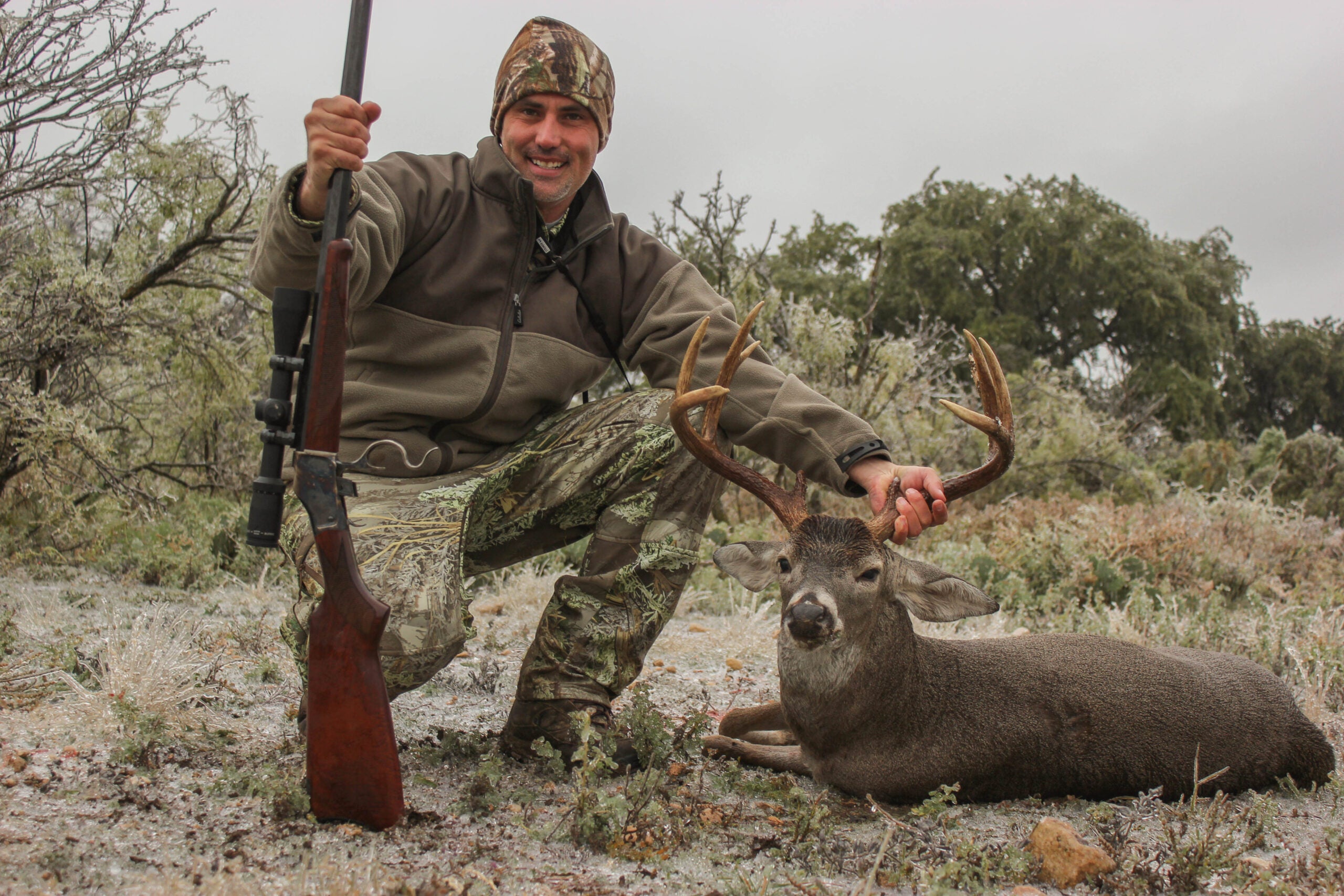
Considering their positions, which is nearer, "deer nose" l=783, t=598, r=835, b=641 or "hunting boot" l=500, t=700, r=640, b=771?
"deer nose" l=783, t=598, r=835, b=641

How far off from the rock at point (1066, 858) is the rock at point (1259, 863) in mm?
364

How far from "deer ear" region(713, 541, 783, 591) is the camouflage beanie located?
1614 millimetres

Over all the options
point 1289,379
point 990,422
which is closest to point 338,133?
point 990,422

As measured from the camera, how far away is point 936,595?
338 cm

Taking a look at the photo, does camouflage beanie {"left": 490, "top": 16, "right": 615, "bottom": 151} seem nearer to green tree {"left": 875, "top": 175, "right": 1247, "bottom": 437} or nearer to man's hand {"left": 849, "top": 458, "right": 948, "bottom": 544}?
man's hand {"left": 849, "top": 458, "right": 948, "bottom": 544}

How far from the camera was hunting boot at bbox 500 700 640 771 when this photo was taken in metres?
3.27

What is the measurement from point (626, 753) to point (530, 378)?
1.30 metres

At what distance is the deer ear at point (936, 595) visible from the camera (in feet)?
10.8

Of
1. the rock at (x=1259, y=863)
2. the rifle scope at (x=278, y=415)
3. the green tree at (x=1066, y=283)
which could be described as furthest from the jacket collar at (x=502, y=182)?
the green tree at (x=1066, y=283)

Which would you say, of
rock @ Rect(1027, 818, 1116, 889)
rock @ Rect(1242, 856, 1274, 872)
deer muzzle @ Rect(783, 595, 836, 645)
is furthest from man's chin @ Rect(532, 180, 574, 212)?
rock @ Rect(1242, 856, 1274, 872)

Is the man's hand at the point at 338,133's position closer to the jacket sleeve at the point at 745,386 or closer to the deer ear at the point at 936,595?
the jacket sleeve at the point at 745,386

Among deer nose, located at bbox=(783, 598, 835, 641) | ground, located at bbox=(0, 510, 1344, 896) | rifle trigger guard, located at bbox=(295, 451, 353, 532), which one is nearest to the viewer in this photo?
ground, located at bbox=(0, 510, 1344, 896)

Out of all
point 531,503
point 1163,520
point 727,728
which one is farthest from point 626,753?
point 1163,520

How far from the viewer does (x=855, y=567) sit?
3.21 metres
